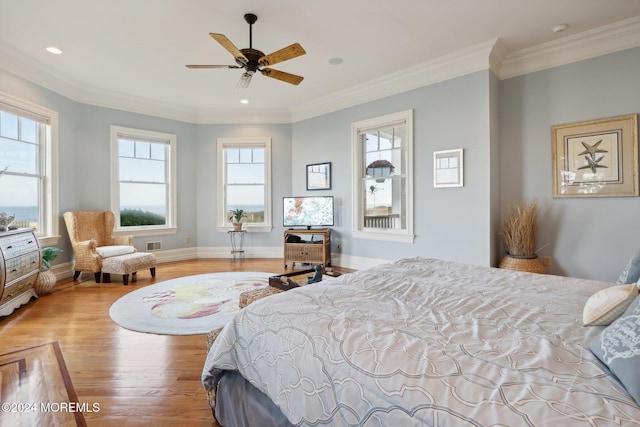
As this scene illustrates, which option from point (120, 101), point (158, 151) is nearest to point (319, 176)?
point (158, 151)

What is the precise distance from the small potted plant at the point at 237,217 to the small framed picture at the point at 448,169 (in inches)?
138

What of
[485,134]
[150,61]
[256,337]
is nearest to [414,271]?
[256,337]

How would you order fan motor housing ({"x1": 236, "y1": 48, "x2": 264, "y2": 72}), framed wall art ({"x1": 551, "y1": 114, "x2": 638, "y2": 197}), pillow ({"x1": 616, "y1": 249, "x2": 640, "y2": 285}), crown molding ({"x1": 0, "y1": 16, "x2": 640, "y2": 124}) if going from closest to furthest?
pillow ({"x1": 616, "y1": 249, "x2": 640, "y2": 285})
fan motor housing ({"x1": 236, "y1": 48, "x2": 264, "y2": 72})
framed wall art ({"x1": 551, "y1": 114, "x2": 638, "y2": 197})
crown molding ({"x1": 0, "y1": 16, "x2": 640, "y2": 124})

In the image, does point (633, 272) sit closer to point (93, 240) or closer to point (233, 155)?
point (93, 240)

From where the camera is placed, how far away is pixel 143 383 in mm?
1831

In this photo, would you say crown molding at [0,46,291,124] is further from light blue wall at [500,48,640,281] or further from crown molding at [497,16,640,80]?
light blue wall at [500,48,640,281]

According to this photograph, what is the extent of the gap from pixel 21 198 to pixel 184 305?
2.78 meters

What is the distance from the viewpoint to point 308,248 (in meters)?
4.87

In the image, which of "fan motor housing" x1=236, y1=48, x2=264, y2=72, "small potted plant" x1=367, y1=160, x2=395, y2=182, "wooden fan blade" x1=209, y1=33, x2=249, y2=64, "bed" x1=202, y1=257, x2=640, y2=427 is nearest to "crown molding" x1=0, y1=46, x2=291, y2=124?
"small potted plant" x1=367, y1=160, x2=395, y2=182

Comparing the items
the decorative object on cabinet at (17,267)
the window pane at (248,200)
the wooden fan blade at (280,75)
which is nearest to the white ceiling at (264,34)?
the wooden fan blade at (280,75)

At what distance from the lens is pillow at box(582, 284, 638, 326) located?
101cm

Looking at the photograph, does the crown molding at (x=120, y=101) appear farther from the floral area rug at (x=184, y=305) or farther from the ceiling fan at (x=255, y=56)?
the floral area rug at (x=184, y=305)

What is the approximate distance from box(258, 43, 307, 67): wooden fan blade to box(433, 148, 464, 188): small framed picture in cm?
222

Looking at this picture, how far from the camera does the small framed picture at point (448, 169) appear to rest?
12.2ft
